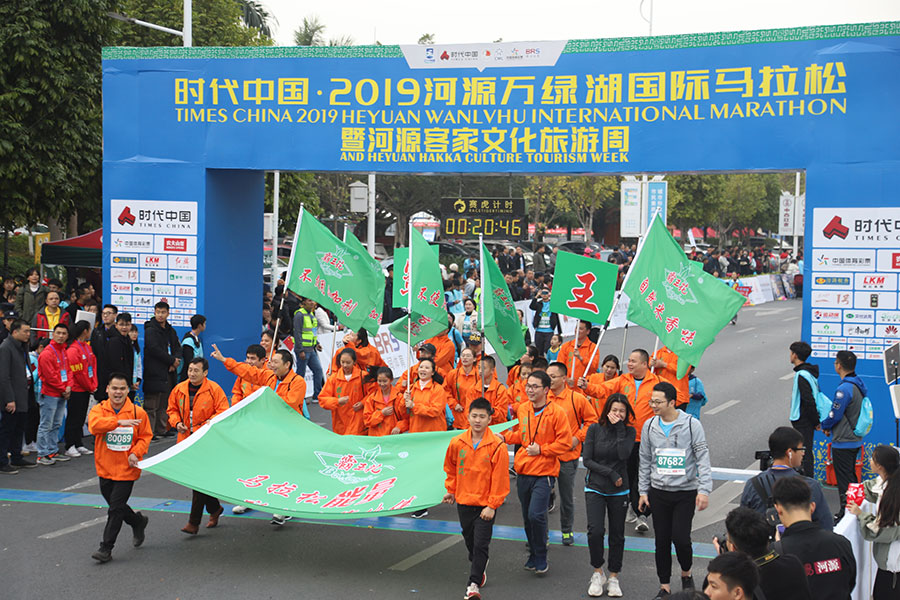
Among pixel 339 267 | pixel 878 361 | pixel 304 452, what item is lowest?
pixel 304 452

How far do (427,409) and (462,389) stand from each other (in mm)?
1083

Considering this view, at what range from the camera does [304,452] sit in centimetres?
966

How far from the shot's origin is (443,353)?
13523mm

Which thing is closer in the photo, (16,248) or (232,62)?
(232,62)

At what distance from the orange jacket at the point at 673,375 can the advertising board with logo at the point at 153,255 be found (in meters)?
7.12

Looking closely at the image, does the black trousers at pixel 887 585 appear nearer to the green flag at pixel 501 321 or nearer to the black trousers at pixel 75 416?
the green flag at pixel 501 321

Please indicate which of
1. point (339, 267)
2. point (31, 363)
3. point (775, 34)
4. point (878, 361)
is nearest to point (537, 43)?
point (775, 34)

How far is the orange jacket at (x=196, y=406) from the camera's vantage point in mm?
9727

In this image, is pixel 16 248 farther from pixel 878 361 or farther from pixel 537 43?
pixel 878 361

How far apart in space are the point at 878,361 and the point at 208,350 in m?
9.30

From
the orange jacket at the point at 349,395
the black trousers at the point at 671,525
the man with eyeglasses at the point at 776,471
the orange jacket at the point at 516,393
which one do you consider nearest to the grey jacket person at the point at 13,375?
the orange jacket at the point at 349,395

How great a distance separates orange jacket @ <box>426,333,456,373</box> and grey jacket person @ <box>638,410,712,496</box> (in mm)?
5767

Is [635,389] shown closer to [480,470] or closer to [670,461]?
[670,461]

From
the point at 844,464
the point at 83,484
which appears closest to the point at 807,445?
the point at 844,464
